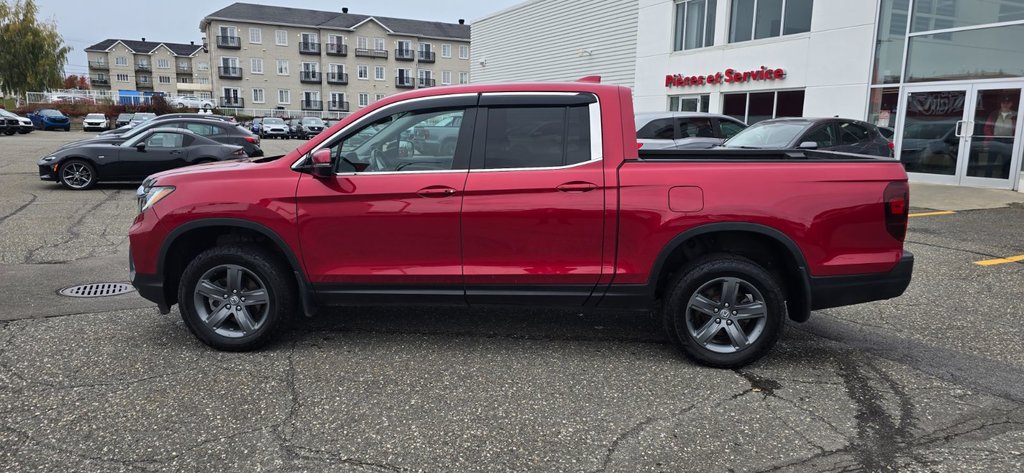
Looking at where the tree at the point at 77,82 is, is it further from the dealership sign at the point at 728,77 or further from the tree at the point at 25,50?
the dealership sign at the point at 728,77

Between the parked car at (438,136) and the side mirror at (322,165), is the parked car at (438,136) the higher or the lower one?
the higher one

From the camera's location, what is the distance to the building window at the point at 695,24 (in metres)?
20.5

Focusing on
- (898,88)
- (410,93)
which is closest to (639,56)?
(898,88)

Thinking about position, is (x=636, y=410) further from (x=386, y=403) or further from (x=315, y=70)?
(x=315, y=70)

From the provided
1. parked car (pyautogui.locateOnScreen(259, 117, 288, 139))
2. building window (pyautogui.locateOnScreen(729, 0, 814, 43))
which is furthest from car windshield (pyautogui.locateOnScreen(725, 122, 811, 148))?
parked car (pyautogui.locateOnScreen(259, 117, 288, 139))

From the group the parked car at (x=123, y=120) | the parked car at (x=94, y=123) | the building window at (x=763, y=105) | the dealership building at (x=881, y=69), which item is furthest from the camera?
the parked car at (x=94, y=123)

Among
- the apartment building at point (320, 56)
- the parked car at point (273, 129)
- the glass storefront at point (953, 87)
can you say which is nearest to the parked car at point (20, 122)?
the parked car at point (273, 129)

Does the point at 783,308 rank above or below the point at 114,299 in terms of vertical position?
above

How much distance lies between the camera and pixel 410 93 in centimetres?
435

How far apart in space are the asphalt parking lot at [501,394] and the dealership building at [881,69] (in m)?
10.5

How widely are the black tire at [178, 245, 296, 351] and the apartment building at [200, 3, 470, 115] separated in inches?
2746

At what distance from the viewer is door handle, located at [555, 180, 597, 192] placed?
4078mm

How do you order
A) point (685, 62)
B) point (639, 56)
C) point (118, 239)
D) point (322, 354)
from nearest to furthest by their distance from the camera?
point (322, 354) → point (118, 239) → point (685, 62) → point (639, 56)

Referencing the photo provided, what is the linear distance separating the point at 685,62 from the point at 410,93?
61.3 feet
